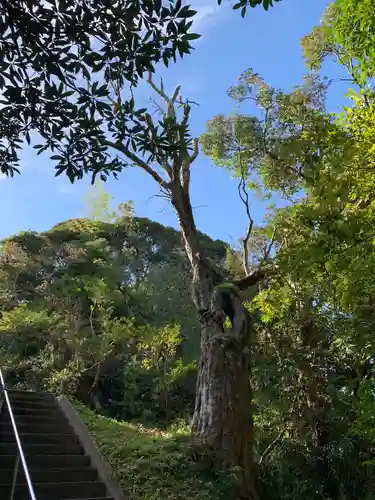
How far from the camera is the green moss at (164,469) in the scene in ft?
15.0

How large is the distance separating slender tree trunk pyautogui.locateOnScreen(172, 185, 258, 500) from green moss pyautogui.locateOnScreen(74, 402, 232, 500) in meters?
0.25

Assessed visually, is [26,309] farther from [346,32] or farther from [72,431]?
[346,32]

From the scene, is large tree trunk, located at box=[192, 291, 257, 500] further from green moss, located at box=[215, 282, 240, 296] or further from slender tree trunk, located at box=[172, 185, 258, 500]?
green moss, located at box=[215, 282, 240, 296]

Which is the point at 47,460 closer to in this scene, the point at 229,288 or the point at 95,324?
the point at 229,288

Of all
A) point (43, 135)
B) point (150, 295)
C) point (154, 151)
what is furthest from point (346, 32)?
point (150, 295)

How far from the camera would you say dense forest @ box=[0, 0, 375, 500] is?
9.41 ft

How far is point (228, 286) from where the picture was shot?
644cm

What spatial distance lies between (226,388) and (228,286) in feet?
4.90

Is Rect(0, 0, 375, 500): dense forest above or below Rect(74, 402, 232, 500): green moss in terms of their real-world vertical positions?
above

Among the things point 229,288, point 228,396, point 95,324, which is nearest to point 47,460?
point 228,396

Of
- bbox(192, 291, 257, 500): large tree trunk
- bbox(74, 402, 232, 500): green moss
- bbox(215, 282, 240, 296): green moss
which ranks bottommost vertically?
bbox(74, 402, 232, 500): green moss

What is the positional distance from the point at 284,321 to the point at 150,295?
9.20 meters

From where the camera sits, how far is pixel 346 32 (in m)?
3.31

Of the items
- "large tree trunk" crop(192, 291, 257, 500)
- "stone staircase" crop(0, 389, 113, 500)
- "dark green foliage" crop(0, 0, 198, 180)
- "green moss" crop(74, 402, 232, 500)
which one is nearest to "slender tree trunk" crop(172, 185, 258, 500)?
"large tree trunk" crop(192, 291, 257, 500)
